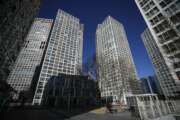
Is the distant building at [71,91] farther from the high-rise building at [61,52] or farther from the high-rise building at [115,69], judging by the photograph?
the high-rise building at [115,69]

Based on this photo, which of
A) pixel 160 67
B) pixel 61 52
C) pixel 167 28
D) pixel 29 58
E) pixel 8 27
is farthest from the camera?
pixel 29 58

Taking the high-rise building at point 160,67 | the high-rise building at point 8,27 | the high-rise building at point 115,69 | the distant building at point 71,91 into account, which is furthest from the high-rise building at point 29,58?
the high-rise building at point 160,67

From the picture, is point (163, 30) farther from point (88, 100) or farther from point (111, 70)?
point (111, 70)

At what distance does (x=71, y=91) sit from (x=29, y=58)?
67.3m

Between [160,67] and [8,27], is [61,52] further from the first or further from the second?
[160,67]

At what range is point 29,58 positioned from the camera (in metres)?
92.6

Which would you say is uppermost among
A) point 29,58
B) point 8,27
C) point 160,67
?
point 29,58

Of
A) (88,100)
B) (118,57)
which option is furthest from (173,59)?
(118,57)

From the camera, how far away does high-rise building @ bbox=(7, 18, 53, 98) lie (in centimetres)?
8069

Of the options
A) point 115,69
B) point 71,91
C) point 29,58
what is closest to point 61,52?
point 29,58

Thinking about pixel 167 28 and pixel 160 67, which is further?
pixel 160 67

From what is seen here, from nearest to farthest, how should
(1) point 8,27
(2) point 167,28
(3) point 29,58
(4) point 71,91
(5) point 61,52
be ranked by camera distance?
(1) point 8,27
(2) point 167,28
(4) point 71,91
(5) point 61,52
(3) point 29,58

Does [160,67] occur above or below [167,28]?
above

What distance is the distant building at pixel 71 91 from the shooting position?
4722 centimetres
